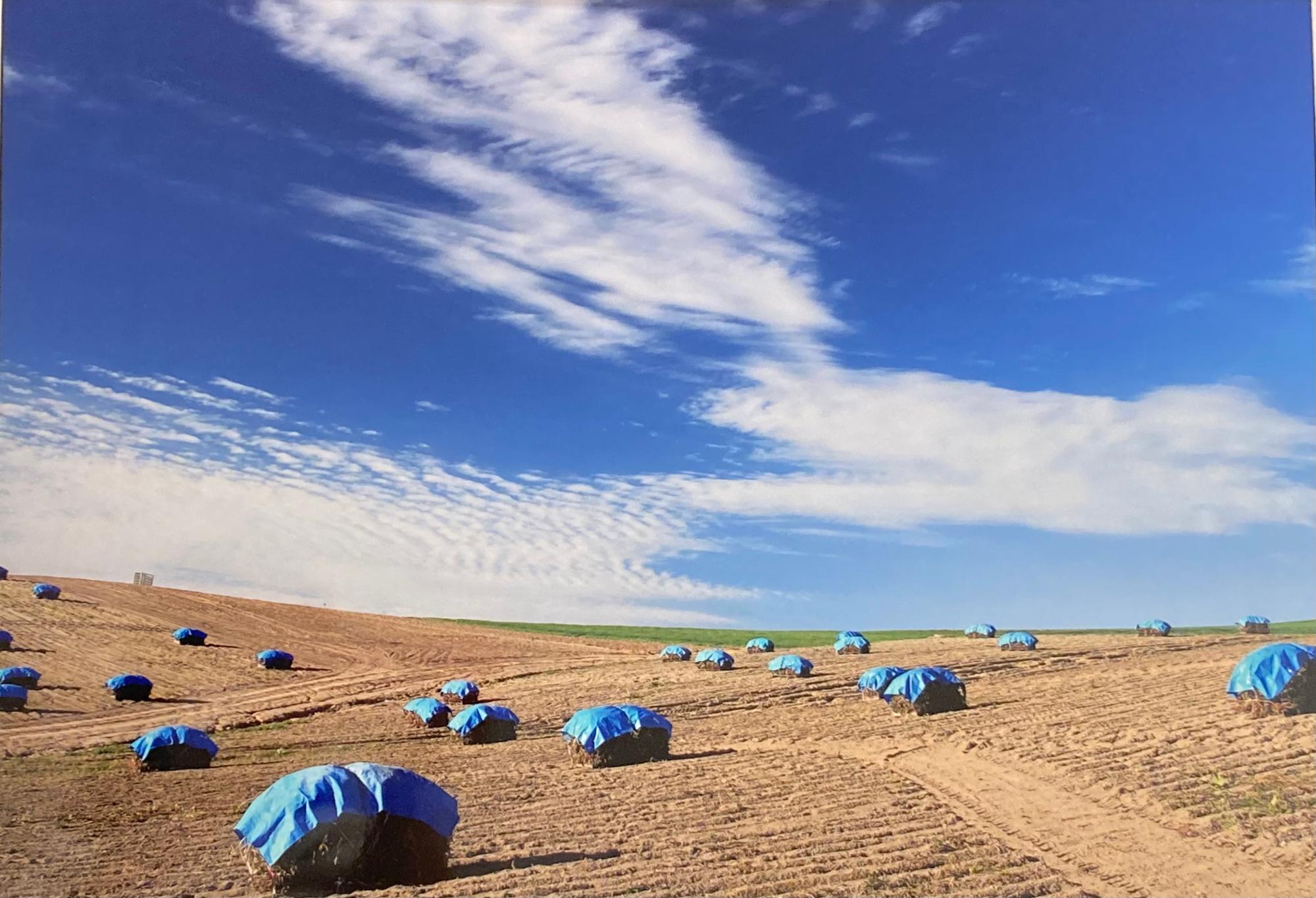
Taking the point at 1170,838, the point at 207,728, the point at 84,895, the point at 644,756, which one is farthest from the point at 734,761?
the point at 207,728

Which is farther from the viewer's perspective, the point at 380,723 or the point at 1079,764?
the point at 380,723

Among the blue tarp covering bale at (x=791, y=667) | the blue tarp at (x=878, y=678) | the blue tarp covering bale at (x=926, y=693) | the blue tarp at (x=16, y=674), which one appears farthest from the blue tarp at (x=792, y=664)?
the blue tarp at (x=16, y=674)

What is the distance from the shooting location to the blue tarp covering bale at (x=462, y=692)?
3659cm

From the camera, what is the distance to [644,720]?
22031mm

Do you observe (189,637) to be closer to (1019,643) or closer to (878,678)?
(878,678)

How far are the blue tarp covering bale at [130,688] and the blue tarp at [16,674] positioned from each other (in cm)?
247

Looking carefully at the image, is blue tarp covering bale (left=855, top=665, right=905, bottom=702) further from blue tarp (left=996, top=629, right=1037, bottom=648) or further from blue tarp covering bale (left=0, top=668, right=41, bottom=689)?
blue tarp covering bale (left=0, top=668, right=41, bottom=689)

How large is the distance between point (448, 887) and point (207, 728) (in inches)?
940

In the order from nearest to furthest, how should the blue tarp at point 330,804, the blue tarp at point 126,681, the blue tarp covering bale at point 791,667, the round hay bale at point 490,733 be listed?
the blue tarp at point 330,804
the round hay bale at point 490,733
the blue tarp at point 126,681
the blue tarp covering bale at point 791,667

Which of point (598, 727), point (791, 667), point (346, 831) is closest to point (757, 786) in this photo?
point (598, 727)

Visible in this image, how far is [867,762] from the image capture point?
2092 cm

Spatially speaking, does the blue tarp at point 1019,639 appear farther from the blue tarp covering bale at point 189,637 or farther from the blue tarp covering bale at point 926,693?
the blue tarp covering bale at point 189,637

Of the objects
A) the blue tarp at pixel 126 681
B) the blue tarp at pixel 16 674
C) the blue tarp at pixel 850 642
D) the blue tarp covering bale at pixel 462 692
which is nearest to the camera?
the blue tarp at pixel 16 674

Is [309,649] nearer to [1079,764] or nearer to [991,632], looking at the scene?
[991,632]
